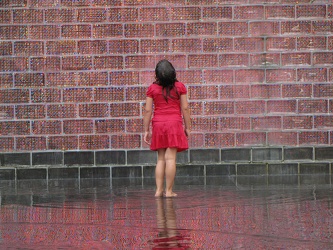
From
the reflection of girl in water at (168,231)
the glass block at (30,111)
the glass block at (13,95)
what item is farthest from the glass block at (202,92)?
the reflection of girl in water at (168,231)

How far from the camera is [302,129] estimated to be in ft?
45.4

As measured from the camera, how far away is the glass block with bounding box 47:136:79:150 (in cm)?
1380

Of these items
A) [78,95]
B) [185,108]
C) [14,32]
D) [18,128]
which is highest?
[14,32]

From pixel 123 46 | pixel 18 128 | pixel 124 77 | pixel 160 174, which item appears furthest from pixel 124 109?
pixel 160 174

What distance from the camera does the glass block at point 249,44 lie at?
13.8 m

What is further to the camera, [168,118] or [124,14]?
[124,14]

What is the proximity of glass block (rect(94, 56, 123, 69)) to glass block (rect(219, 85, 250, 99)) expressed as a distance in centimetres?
152

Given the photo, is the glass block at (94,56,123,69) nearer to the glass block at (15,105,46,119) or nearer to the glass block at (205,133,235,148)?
the glass block at (15,105,46,119)

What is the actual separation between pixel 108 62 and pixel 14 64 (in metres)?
1.37

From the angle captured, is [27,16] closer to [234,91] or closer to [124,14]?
[124,14]

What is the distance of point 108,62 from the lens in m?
13.8

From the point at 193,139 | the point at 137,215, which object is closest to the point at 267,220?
the point at 137,215

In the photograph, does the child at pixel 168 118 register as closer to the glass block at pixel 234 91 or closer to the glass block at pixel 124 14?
the glass block at pixel 234 91

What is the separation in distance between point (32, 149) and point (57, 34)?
1.71 meters
